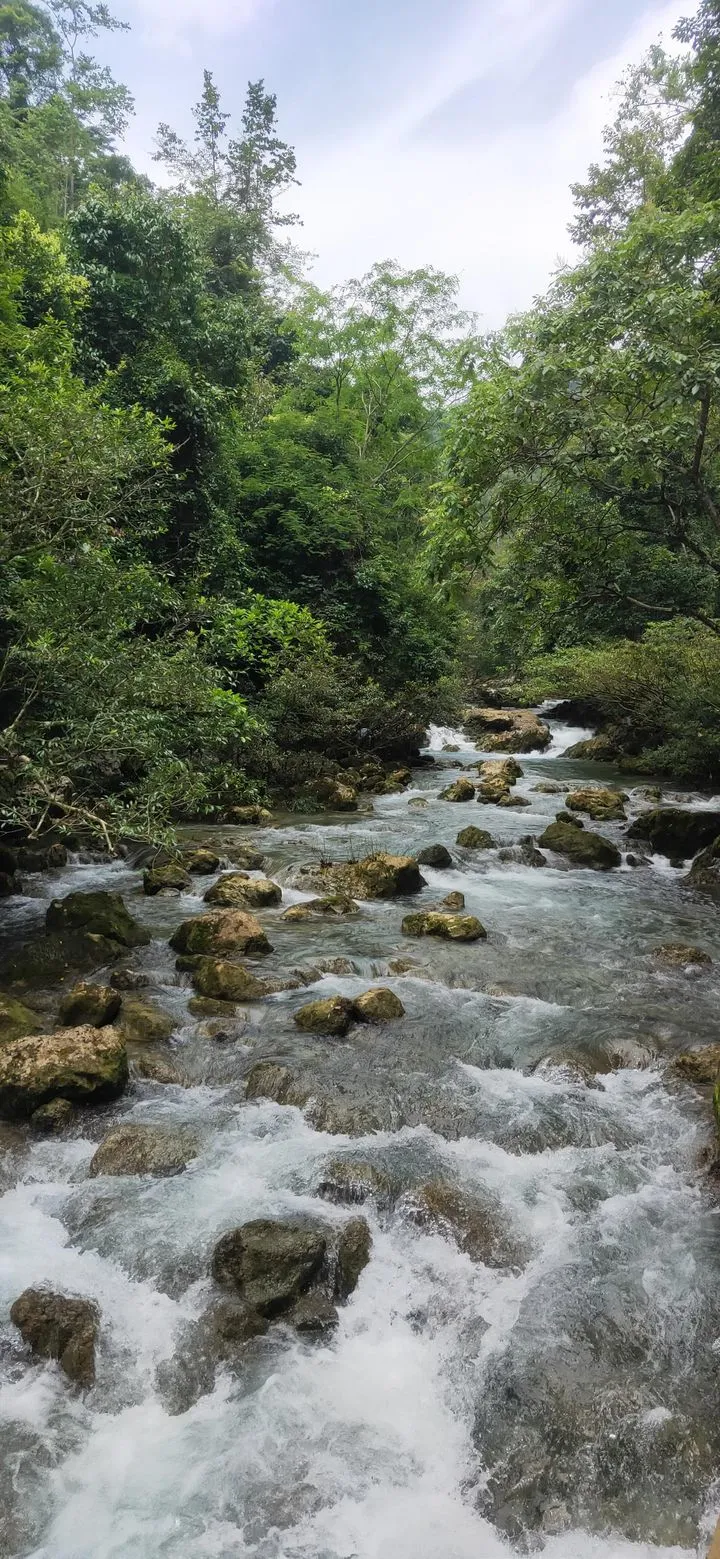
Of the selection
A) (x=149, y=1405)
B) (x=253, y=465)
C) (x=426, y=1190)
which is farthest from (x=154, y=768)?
(x=253, y=465)

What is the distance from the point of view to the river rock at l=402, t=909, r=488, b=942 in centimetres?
942

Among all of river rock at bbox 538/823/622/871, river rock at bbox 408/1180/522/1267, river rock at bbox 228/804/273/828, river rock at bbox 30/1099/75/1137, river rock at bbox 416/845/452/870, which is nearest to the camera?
river rock at bbox 408/1180/522/1267

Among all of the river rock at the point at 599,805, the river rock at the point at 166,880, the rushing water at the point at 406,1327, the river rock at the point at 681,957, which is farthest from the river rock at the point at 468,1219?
the river rock at the point at 599,805

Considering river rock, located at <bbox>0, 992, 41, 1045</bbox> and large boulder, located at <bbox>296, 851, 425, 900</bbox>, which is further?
large boulder, located at <bbox>296, 851, 425, 900</bbox>

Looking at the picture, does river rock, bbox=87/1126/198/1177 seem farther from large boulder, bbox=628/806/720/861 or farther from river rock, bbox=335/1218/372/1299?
large boulder, bbox=628/806/720/861

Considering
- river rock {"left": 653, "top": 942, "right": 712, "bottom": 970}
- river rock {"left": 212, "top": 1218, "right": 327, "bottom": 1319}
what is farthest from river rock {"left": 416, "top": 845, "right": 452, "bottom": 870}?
river rock {"left": 212, "top": 1218, "right": 327, "bottom": 1319}

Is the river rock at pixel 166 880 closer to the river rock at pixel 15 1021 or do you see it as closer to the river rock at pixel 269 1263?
the river rock at pixel 15 1021

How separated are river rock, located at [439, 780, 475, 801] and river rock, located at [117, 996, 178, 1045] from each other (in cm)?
1191

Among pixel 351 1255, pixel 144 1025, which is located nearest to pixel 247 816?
pixel 144 1025

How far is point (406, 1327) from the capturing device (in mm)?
4207

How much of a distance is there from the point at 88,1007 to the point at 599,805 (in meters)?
12.6

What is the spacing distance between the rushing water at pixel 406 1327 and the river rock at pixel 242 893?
10.2 feet

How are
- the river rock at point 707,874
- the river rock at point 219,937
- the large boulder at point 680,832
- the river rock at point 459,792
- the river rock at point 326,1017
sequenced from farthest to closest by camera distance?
the river rock at point 459,792, the large boulder at point 680,832, the river rock at point 707,874, the river rock at point 219,937, the river rock at point 326,1017

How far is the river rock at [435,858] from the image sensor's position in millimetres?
12523
